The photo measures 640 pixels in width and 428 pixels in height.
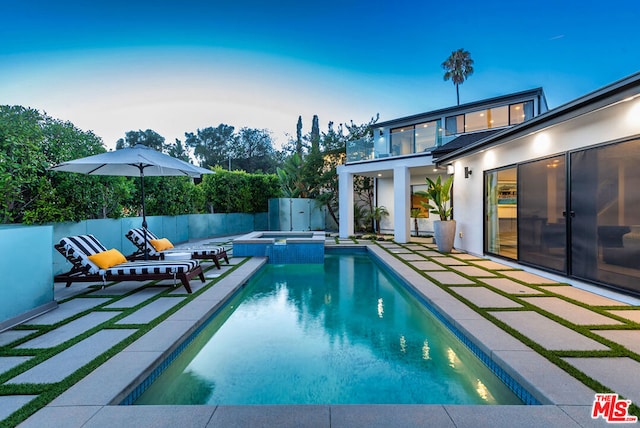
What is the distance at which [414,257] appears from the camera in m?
9.76

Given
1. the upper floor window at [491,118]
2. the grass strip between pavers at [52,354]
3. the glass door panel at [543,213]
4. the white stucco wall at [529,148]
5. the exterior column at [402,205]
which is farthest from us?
the upper floor window at [491,118]

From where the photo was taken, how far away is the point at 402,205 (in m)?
13.5

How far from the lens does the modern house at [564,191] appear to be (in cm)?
488

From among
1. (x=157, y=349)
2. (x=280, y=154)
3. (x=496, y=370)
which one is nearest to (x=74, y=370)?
(x=157, y=349)

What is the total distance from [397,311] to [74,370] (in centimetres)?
442

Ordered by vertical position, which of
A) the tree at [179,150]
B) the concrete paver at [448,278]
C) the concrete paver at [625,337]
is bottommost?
the concrete paver at [448,278]

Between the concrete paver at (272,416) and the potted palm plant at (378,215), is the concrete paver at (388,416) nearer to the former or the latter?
the concrete paver at (272,416)

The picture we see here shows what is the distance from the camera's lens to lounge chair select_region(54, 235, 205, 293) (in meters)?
5.79

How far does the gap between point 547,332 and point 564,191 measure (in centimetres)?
364

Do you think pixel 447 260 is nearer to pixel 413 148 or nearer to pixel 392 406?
pixel 413 148

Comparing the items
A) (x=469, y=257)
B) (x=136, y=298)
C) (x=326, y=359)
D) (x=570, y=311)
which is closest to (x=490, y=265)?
(x=469, y=257)

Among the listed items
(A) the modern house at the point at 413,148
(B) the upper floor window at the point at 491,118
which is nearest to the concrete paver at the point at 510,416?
(A) the modern house at the point at 413,148

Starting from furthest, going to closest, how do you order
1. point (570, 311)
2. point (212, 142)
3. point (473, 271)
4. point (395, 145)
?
1. point (212, 142)
2. point (395, 145)
3. point (473, 271)
4. point (570, 311)

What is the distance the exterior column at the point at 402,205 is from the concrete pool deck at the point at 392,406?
6756 millimetres
